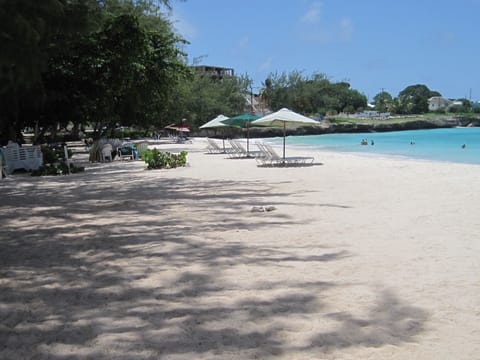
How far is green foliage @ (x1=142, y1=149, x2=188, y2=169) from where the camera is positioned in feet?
46.6

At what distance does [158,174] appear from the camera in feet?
42.1

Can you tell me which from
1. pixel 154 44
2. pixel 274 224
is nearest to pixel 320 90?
pixel 154 44

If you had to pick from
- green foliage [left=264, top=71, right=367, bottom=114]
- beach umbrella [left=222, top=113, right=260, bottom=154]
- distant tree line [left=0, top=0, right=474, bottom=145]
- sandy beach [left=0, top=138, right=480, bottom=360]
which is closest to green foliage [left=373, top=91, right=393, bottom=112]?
green foliage [left=264, top=71, right=367, bottom=114]

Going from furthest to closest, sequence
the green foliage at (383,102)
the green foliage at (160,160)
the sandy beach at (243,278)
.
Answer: the green foliage at (383,102) → the green foliage at (160,160) → the sandy beach at (243,278)

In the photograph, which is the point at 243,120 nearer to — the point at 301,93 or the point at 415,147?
the point at 415,147

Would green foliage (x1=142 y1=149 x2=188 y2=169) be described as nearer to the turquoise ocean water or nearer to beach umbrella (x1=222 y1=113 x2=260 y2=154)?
beach umbrella (x1=222 y1=113 x2=260 y2=154)

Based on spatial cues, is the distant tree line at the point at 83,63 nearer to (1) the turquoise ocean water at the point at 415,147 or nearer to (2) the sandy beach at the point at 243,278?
(2) the sandy beach at the point at 243,278

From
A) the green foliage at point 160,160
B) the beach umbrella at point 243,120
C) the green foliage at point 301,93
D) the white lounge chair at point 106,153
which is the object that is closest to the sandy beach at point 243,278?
the green foliage at point 160,160

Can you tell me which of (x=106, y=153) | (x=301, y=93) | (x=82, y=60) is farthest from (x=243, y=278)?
(x=301, y=93)

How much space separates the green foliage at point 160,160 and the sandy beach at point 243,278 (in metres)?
6.00

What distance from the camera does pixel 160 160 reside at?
14391 mm

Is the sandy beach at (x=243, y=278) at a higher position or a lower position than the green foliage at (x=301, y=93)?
lower

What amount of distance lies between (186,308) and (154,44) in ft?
53.9

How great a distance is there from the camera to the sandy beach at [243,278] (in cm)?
284
